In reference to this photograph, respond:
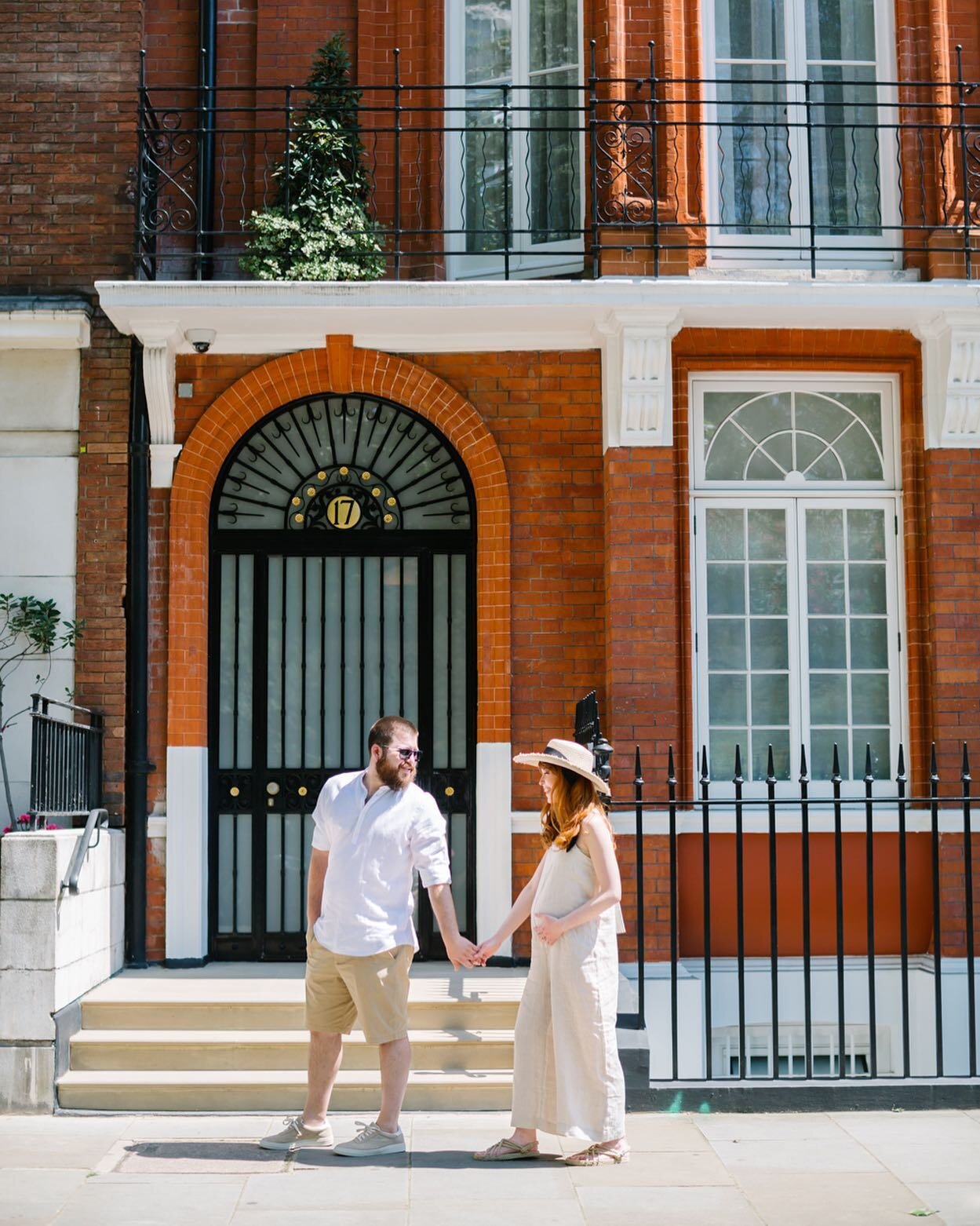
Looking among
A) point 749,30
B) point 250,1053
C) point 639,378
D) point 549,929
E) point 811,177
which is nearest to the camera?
point 549,929

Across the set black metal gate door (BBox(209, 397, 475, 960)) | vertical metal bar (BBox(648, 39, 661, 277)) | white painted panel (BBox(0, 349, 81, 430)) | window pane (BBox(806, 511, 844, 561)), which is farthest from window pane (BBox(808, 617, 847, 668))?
white painted panel (BBox(0, 349, 81, 430))

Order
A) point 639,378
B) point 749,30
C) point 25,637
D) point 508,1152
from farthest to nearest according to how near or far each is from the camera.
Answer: point 749,30
point 25,637
point 639,378
point 508,1152

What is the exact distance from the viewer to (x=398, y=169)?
939cm

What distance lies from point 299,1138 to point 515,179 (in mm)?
6385

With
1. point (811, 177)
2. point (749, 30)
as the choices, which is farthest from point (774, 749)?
point (749, 30)

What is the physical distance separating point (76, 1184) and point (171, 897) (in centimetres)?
321

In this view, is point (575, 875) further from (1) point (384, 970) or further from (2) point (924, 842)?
(2) point (924, 842)

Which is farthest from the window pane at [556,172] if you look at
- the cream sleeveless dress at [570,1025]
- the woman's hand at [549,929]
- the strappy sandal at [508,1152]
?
the strappy sandal at [508,1152]

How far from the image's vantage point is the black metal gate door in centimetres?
965

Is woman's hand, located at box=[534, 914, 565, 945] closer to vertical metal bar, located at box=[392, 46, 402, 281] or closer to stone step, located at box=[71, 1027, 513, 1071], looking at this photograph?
stone step, located at box=[71, 1027, 513, 1071]

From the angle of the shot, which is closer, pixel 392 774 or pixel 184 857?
pixel 392 774

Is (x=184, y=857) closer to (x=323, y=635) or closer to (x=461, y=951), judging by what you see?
(x=323, y=635)

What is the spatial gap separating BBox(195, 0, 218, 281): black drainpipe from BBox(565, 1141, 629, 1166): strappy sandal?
19.4ft

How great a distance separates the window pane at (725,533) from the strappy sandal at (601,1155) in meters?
4.37
